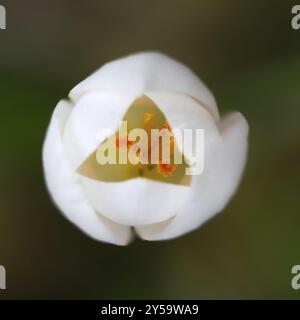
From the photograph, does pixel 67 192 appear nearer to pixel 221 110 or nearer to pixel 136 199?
pixel 136 199

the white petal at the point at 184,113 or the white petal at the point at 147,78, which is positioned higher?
the white petal at the point at 147,78

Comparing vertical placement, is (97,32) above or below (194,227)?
above

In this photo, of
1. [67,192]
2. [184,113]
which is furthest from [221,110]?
[67,192]

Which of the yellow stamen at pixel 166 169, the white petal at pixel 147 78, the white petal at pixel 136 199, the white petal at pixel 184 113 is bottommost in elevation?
the white petal at pixel 136 199
